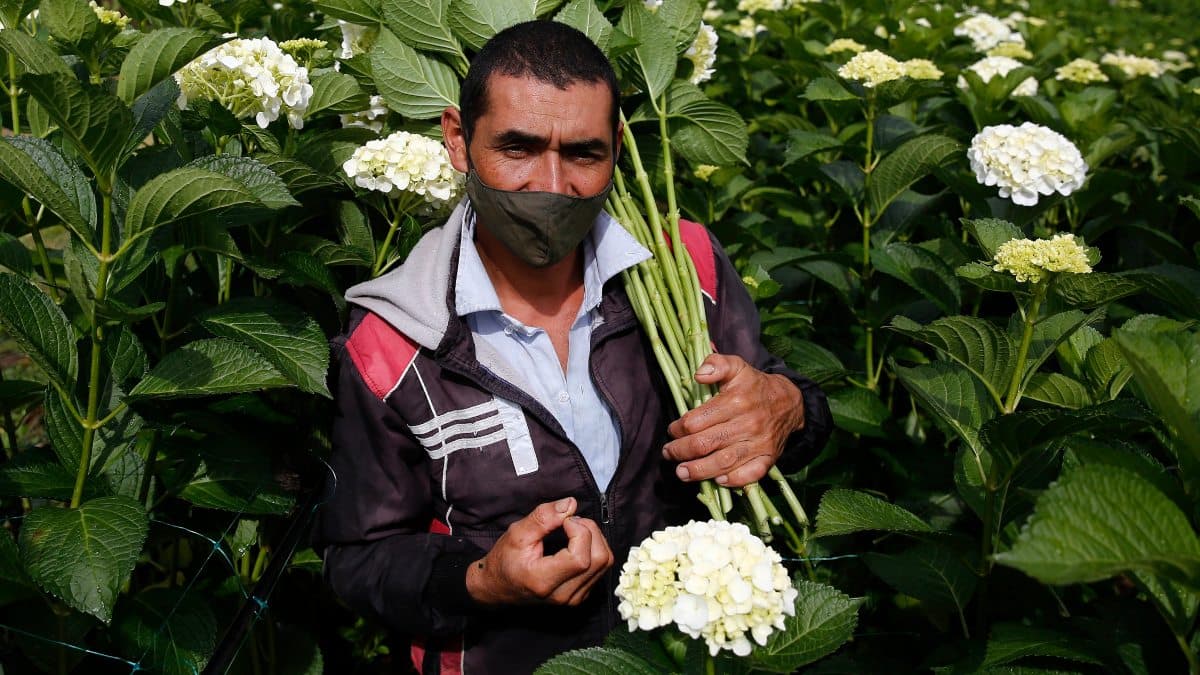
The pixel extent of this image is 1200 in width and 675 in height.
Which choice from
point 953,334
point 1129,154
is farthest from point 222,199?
point 1129,154

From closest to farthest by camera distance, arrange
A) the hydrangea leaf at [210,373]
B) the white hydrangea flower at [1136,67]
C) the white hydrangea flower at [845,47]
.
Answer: the hydrangea leaf at [210,373]
the white hydrangea flower at [845,47]
the white hydrangea flower at [1136,67]

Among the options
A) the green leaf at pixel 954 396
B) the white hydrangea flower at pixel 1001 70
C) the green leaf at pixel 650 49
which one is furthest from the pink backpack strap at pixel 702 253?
the white hydrangea flower at pixel 1001 70

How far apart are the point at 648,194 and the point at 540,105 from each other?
484mm

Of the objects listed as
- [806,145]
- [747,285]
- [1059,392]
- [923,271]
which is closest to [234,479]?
[747,285]

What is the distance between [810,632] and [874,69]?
1.99 metres

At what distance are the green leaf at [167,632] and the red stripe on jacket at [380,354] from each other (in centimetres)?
55

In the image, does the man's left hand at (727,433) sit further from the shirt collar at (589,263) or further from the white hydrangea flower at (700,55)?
the white hydrangea flower at (700,55)

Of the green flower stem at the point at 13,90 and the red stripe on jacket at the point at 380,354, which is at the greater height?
the green flower stem at the point at 13,90

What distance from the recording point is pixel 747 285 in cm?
279

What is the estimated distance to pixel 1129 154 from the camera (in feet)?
12.7

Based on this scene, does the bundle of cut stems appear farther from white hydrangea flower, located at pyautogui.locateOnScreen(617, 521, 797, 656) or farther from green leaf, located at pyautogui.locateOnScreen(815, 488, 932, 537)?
white hydrangea flower, located at pyautogui.locateOnScreen(617, 521, 797, 656)

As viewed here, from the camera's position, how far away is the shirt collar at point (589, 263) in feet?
7.24

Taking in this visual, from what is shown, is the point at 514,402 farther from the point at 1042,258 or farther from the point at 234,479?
the point at 1042,258

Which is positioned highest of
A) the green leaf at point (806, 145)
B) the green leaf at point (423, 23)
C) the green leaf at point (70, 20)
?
the green leaf at point (70, 20)
